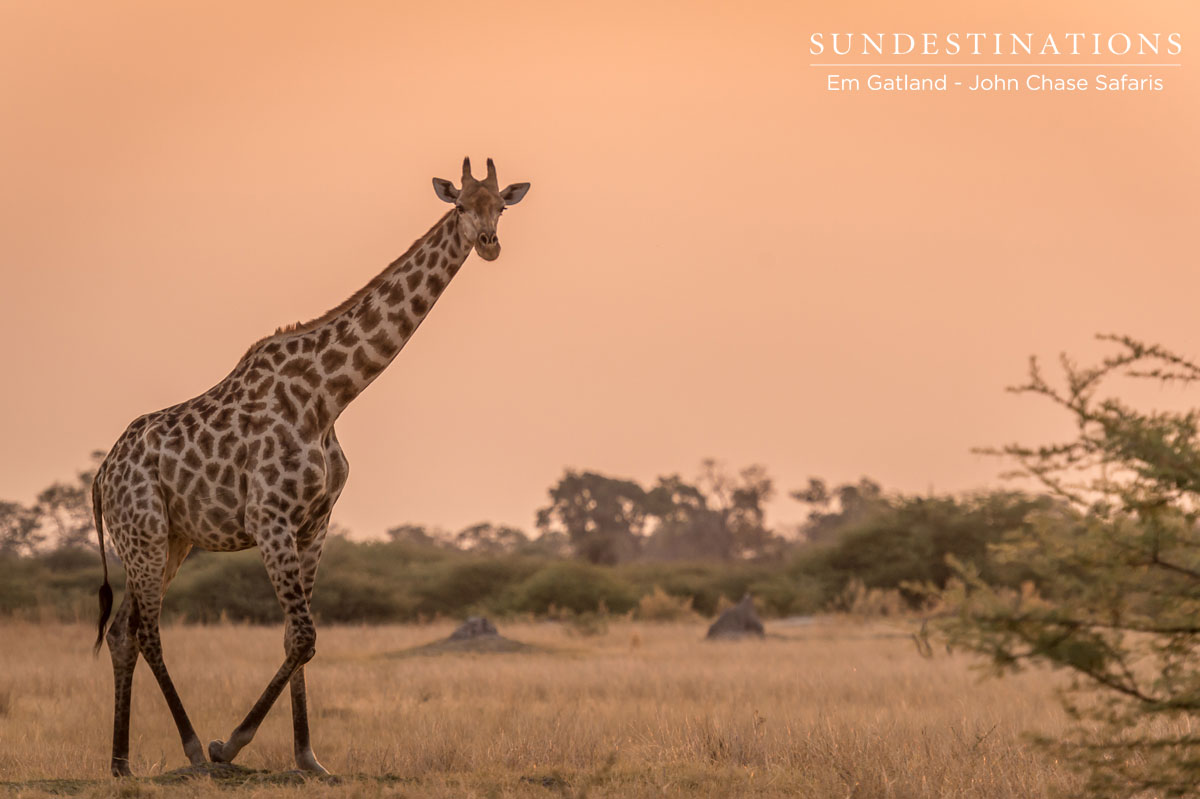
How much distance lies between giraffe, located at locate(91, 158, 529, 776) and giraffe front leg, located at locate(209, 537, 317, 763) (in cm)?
1

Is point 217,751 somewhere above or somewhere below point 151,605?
below

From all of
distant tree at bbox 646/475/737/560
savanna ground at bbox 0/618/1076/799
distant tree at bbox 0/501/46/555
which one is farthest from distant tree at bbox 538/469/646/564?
savanna ground at bbox 0/618/1076/799

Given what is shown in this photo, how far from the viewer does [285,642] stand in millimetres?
7613

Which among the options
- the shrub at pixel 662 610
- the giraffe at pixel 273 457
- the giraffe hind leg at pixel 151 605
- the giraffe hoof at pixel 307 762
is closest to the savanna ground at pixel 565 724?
the giraffe hoof at pixel 307 762

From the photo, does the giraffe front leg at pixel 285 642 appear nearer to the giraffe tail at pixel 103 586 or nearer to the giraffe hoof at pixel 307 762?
the giraffe hoof at pixel 307 762

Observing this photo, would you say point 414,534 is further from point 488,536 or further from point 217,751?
point 217,751

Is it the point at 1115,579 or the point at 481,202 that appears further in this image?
the point at 481,202

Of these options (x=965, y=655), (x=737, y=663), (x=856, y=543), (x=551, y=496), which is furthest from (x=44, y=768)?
(x=551, y=496)

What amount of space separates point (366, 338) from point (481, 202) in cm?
119

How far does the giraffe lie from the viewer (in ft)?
25.4

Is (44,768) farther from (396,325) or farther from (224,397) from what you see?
(396,325)

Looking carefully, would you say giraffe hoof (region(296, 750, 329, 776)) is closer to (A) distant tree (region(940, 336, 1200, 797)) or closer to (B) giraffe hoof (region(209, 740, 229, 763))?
(B) giraffe hoof (region(209, 740, 229, 763))

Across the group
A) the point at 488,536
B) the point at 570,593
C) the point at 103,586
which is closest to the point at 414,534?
the point at 488,536

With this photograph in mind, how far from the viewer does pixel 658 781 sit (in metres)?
6.93
